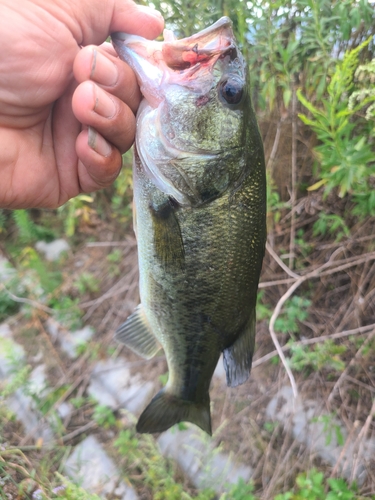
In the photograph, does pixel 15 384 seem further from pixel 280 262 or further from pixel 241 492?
pixel 280 262

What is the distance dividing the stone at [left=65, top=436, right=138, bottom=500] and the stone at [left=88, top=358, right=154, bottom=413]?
0.31 meters

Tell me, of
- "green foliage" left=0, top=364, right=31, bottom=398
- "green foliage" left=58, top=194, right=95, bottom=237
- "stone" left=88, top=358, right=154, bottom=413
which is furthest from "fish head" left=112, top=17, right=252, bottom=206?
"green foliage" left=58, top=194, right=95, bottom=237

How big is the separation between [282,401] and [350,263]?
1.06 metres

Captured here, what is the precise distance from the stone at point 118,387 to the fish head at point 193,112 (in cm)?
204

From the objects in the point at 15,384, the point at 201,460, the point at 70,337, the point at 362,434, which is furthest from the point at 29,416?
the point at 362,434

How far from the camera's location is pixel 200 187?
1.24 meters

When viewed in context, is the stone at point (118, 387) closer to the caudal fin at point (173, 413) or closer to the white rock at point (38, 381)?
the white rock at point (38, 381)

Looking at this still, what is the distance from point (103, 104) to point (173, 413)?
131 centimetres

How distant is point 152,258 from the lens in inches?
54.8

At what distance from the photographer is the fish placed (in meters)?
1.18

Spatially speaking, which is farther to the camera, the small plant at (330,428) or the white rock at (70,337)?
the white rock at (70,337)

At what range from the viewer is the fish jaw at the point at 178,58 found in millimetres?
1130

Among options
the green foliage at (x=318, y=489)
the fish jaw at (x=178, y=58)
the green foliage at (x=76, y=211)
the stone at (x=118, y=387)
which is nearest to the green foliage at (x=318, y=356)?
the green foliage at (x=318, y=489)

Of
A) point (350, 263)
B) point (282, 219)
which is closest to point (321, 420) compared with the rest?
point (350, 263)
